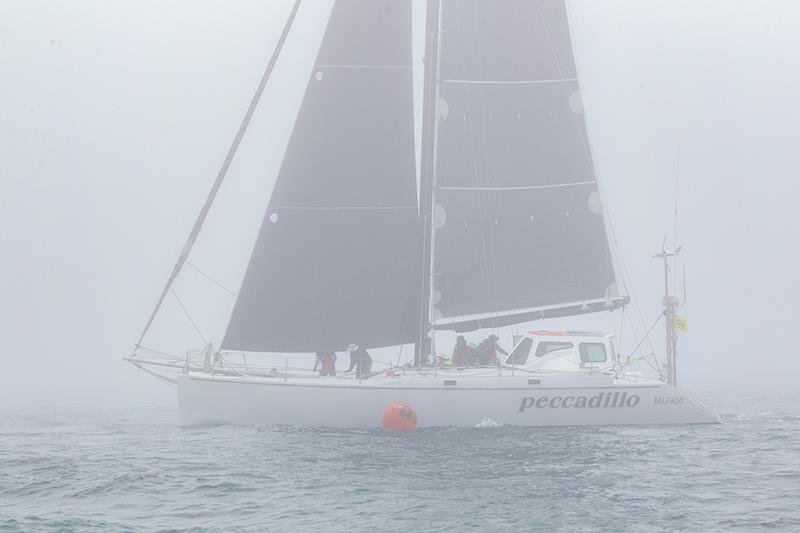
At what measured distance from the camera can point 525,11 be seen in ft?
86.1

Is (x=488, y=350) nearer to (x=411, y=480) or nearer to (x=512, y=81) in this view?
(x=512, y=81)

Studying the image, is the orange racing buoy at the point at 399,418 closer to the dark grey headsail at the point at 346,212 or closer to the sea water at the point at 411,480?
the sea water at the point at 411,480

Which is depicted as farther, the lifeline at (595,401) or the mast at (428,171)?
the mast at (428,171)

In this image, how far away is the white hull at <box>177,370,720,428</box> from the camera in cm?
2302

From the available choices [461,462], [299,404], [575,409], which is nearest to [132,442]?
[299,404]

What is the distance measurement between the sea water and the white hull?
485mm

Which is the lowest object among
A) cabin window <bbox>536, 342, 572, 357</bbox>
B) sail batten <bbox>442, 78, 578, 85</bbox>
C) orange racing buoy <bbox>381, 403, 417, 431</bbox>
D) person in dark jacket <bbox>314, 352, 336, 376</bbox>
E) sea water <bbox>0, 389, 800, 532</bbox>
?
sea water <bbox>0, 389, 800, 532</bbox>

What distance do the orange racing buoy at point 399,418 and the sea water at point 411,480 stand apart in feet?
1.09

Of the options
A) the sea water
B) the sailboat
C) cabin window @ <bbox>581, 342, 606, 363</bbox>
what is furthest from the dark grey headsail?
cabin window @ <bbox>581, 342, 606, 363</bbox>

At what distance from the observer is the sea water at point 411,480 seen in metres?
13.6

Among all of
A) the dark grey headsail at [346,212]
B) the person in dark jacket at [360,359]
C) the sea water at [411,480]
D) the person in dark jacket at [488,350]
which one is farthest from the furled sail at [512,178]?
the sea water at [411,480]

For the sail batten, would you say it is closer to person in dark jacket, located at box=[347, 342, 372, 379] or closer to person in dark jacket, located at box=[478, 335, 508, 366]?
person in dark jacket, located at box=[478, 335, 508, 366]

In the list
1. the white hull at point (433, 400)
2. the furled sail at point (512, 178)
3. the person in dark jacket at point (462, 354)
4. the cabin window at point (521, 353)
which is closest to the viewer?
the white hull at point (433, 400)

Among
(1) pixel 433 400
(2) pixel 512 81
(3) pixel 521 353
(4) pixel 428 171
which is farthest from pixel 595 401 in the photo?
(2) pixel 512 81
